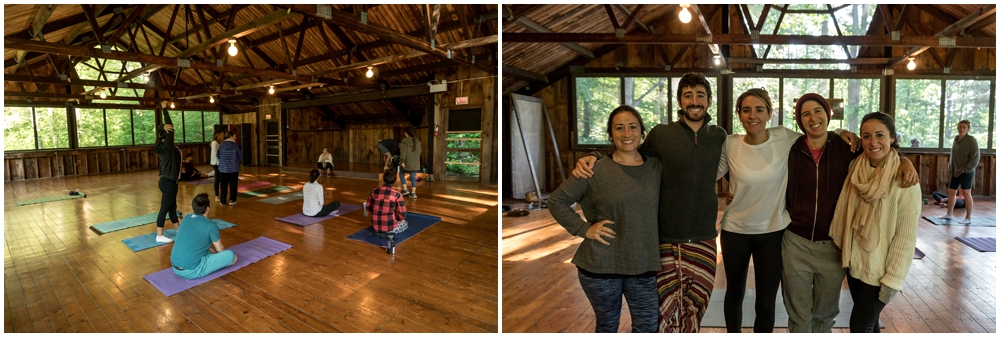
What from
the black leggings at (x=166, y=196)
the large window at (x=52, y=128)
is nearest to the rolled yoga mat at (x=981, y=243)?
the black leggings at (x=166, y=196)

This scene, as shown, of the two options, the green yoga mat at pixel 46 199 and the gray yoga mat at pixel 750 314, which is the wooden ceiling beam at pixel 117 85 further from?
the gray yoga mat at pixel 750 314

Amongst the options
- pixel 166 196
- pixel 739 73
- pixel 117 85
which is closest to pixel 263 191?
pixel 166 196

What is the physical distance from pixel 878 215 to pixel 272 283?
12.0 ft

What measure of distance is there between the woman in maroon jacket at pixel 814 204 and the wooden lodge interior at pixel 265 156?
5.59 feet

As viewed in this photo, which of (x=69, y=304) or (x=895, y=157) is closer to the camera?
(x=895, y=157)

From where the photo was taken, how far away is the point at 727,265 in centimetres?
214

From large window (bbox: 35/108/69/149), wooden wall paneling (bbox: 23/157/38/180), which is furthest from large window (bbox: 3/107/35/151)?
wooden wall paneling (bbox: 23/157/38/180)

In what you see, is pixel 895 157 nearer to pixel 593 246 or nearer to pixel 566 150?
pixel 593 246

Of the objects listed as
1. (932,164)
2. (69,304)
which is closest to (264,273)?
(69,304)

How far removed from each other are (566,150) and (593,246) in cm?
828

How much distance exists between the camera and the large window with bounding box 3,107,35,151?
11.7m

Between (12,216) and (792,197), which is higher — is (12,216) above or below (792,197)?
below

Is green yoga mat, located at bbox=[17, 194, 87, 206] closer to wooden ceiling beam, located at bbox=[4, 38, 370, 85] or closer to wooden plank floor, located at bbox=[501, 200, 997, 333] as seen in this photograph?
wooden ceiling beam, located at bbox=[4, 38, 370, 85]

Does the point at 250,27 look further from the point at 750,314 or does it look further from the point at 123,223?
the point at 750,314
